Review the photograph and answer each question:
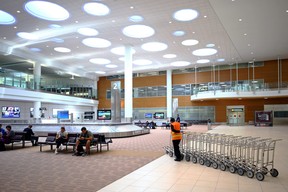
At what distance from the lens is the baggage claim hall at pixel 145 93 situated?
21.2 ft

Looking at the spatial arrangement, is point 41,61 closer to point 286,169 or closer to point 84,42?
point 84,42

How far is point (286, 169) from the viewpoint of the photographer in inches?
275

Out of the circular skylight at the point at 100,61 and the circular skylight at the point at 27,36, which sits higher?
the circular skylight at the point at 27,36

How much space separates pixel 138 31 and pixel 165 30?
281 cm

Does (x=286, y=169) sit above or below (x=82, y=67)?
below

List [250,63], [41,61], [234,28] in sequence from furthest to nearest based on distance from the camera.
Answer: [250,63] → [41,61] → [234,28]

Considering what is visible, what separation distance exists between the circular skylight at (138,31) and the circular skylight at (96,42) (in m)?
3.52

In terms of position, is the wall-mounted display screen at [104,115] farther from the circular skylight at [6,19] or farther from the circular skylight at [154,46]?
the circular skylight at [6,19]

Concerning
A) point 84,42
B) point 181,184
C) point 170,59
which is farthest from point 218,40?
point 181,184

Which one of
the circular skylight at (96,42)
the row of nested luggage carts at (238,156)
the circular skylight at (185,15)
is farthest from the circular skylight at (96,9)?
the row of nested luggage carts at (238,156)

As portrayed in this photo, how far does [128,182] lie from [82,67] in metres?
35.8

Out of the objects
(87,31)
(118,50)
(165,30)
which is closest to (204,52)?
(165,30)

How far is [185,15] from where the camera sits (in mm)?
18625

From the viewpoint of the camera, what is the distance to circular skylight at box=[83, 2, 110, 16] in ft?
54.4
